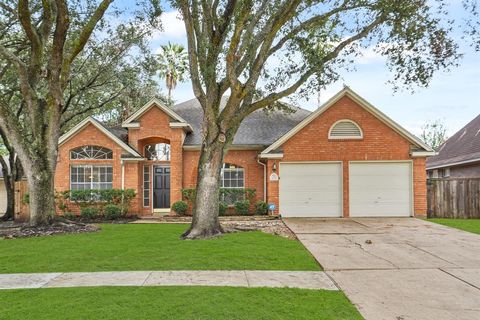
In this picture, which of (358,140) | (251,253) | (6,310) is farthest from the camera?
(358,140)

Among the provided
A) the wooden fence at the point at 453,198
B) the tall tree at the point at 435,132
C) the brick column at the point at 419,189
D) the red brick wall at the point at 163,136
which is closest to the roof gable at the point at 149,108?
the red brick wall at the point at 163,136

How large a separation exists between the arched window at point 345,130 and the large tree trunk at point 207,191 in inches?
262

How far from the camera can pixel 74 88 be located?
18156 millimetres

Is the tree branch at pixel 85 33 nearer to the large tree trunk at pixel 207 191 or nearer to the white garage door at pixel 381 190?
the large tree trunk at pixel 207 191

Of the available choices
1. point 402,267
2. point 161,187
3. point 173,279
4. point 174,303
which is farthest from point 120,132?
point 402,267

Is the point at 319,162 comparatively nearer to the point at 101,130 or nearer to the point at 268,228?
the point at 268,228

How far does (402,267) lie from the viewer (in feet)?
22.1

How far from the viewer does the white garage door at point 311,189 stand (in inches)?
589

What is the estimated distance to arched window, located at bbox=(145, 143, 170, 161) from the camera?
55.5 feet

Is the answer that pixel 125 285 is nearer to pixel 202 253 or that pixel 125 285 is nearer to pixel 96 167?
pixel 202 253

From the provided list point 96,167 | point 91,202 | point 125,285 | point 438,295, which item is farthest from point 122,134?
point 438,295

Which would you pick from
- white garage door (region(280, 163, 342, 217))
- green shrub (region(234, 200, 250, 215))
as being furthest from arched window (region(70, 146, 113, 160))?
white garage door (region(280, 163, 342, 217))

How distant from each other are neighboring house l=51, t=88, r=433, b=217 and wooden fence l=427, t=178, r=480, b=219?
1.05m

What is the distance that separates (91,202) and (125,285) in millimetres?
11088
